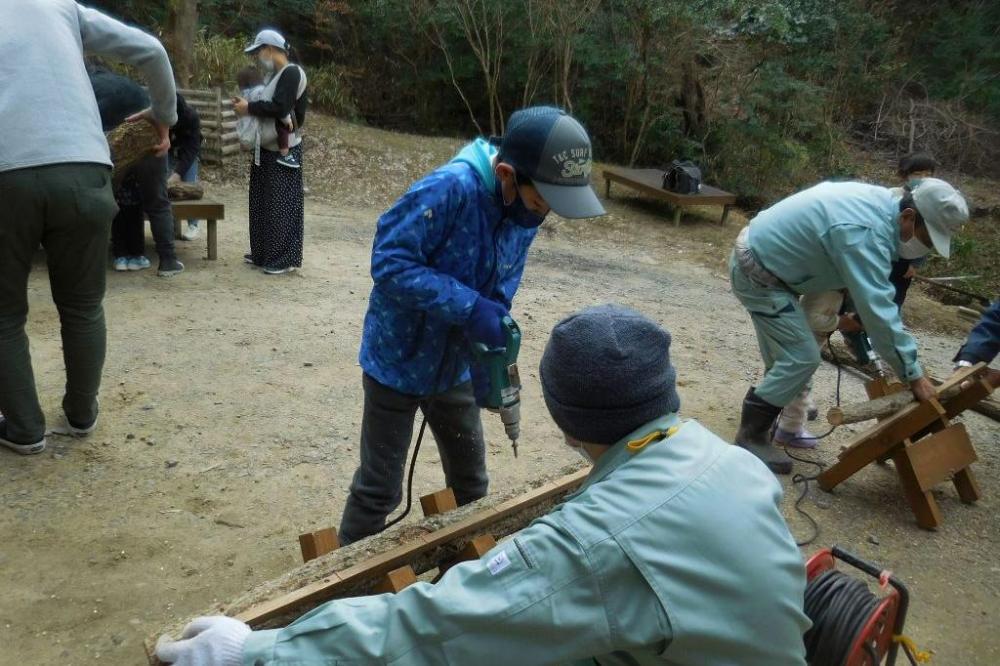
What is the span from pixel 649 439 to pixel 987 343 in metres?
3.74

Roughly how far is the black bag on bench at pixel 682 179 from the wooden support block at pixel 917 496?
718cm

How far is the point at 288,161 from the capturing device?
621 cm

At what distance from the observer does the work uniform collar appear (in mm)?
1479

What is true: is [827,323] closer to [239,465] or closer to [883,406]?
[883,406]

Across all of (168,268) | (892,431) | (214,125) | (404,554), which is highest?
(404,554)

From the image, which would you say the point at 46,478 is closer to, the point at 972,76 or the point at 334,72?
the point at 334,72

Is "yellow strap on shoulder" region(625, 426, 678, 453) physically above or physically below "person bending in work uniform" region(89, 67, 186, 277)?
above

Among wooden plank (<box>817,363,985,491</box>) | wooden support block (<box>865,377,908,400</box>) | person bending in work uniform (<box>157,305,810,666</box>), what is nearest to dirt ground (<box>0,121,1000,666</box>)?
wooden plank (<box>817,363,985,491</box>)

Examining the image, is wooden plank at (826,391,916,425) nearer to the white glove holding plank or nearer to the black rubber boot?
the white glove holding plank

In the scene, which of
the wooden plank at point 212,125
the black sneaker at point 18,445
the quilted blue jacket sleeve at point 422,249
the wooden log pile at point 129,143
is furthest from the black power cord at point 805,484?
the wooden plank at point 212,125

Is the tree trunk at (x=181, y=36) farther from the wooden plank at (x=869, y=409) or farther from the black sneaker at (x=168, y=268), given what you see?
the wooden plank at (x=869, y=409)

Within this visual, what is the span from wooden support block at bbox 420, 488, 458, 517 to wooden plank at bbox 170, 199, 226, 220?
483 cm

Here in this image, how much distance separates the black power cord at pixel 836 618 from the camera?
6.31 ft

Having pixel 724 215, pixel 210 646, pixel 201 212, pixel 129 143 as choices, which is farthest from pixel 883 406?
pixel 724 215
